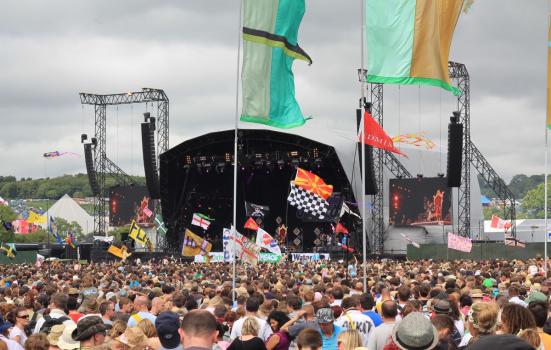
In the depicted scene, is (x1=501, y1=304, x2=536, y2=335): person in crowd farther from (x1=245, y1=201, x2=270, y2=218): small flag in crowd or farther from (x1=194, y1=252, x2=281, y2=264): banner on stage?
(x1=245, y1=201, x2=270, y2=218): small flag in crowd

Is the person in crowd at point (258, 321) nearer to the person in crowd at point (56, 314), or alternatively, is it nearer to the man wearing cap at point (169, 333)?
the person in crowd at point (56, 314)

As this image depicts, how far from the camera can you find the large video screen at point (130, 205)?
65250mm

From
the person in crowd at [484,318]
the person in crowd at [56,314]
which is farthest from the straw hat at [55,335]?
the person in crowd at [484,318]

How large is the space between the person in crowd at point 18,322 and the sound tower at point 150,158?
41847 millimetres

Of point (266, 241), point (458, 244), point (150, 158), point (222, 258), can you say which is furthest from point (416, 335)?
point (150, 158)

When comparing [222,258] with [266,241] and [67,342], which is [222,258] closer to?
[266,241]

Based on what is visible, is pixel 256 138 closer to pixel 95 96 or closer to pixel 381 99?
pixel 381 99

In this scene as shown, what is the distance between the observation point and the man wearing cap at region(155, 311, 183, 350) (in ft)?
23.7

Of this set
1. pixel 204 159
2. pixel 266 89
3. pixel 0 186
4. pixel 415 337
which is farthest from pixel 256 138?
pixel 0 186

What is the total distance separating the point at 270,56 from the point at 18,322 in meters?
8.32

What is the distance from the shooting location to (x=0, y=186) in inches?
6983

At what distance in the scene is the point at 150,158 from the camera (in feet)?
178

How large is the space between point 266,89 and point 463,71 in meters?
38.3

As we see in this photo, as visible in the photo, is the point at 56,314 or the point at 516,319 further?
the point at 56,314
